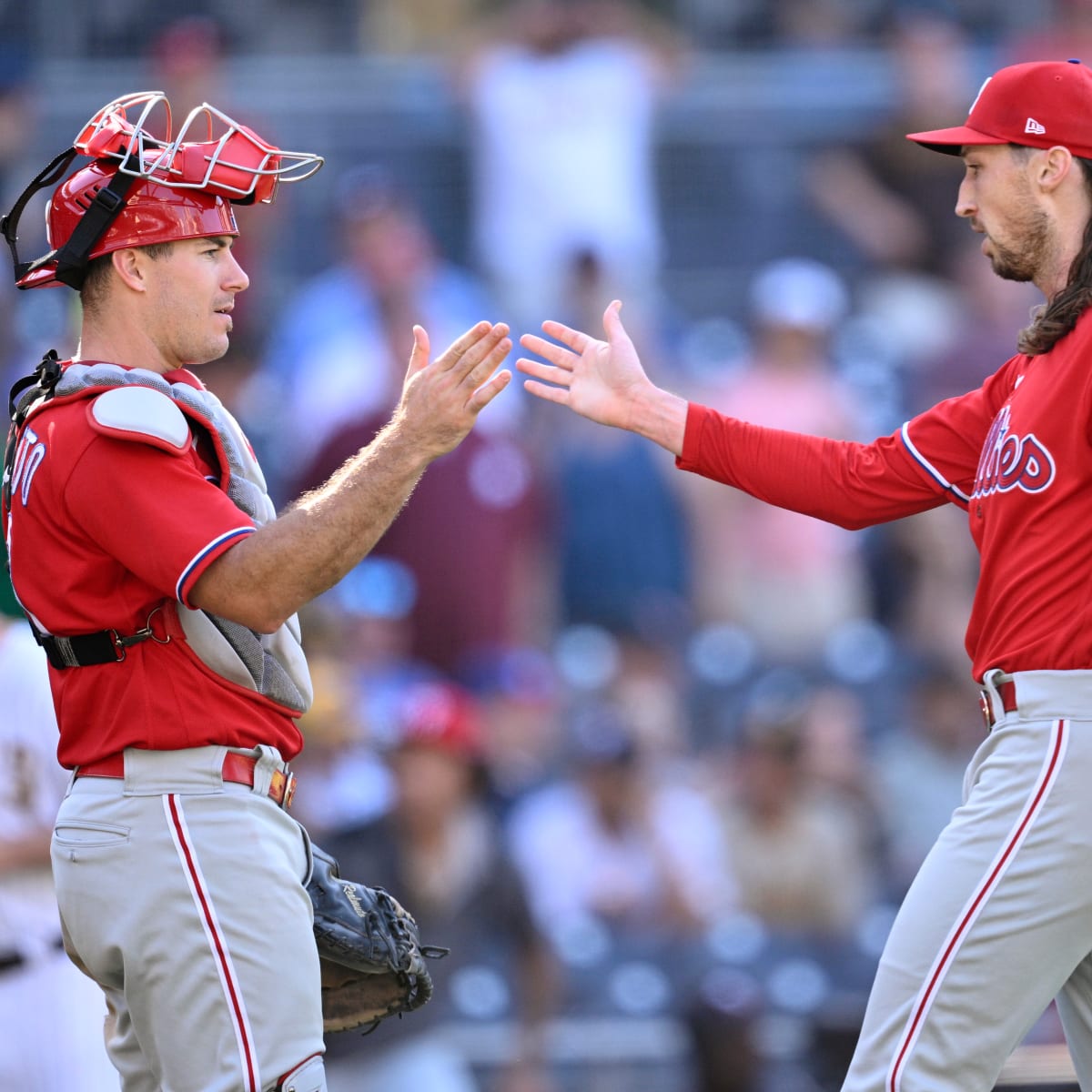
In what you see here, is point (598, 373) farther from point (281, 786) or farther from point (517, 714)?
point (517, 714)

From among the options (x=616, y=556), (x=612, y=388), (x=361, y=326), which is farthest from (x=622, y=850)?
(x=612, y=388)

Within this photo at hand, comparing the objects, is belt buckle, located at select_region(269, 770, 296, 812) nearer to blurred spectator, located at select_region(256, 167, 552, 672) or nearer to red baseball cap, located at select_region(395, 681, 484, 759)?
red baseball cap, located at select_region(395, 681, 484, 759)

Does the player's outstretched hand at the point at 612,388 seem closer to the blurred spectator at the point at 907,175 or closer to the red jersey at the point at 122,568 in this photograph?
the red jersey at the point at 122,568

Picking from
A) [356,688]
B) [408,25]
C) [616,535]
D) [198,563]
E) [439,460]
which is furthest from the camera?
[408,25]

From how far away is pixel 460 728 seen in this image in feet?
21.5

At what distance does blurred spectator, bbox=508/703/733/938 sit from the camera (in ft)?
22.8

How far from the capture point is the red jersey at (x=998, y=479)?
3344 millimetres

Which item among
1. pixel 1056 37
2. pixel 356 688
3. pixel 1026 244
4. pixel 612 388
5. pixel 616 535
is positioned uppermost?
pixel 1056 37

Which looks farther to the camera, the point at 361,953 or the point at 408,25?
the point at 408,25

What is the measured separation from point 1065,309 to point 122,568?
6.09ft

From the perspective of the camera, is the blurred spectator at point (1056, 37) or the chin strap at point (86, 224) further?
the blurred spectator at point (1056, 37)

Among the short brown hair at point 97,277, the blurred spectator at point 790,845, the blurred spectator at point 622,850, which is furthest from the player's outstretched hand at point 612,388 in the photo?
the blurred spectator at point 790,845

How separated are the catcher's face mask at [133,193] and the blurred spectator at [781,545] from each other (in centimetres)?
488

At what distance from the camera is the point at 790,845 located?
23.3 feet
